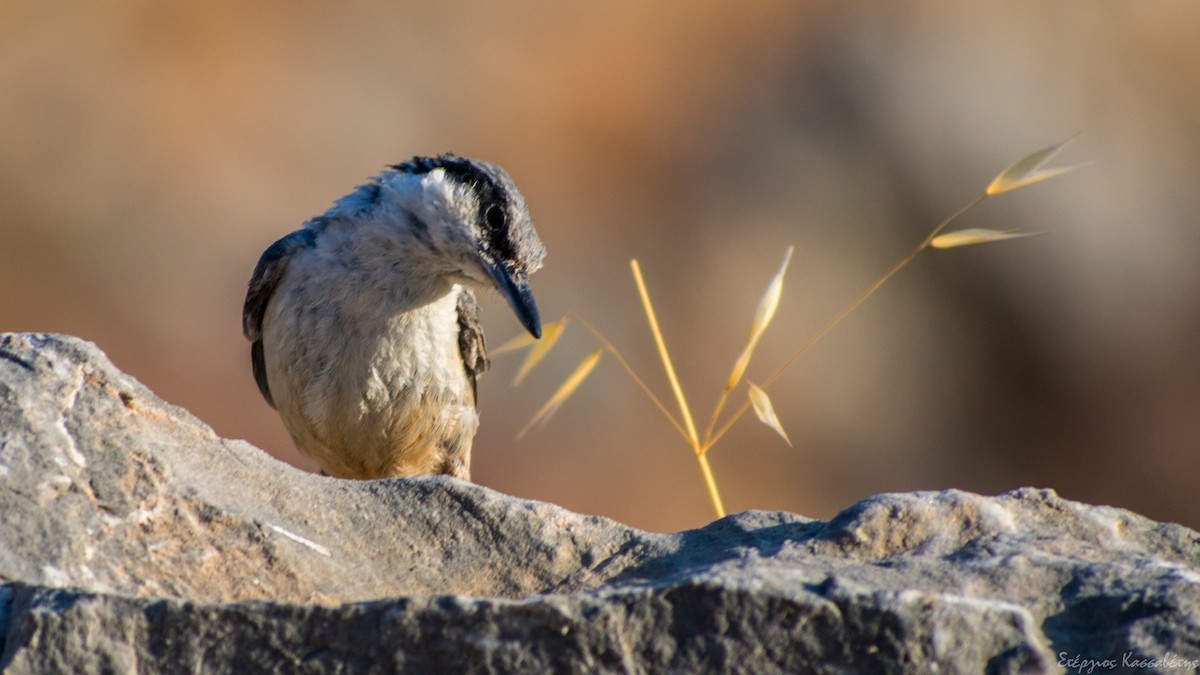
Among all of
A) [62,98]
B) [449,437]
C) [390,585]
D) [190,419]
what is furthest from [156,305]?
[390,585]

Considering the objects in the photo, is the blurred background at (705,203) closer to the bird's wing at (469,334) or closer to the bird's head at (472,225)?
the bird's wing at (469,334)

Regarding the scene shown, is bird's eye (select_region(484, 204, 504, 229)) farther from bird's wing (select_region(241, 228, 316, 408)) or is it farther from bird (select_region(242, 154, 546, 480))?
bird's wing (select_region(241, 228, 316, 408))

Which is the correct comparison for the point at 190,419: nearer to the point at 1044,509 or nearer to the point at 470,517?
the point at 470,517

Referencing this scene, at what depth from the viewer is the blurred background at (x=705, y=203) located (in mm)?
9852

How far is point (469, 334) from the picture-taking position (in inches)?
233

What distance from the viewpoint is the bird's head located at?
191 inches

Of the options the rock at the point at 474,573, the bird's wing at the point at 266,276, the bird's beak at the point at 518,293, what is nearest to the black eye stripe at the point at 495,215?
the bird's beak at the point at 518,293

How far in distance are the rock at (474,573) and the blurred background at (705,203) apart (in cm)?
654

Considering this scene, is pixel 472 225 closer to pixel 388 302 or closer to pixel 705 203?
pixel 388 302

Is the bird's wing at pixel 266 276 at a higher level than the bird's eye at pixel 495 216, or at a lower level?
higher

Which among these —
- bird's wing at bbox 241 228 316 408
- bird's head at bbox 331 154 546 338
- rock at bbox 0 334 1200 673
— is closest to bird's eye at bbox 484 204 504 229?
bird's head at bbox 331 154 546 338

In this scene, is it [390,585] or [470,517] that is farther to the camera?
[470,517]

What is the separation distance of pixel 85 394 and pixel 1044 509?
212 centimetres

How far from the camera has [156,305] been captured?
995 cm
